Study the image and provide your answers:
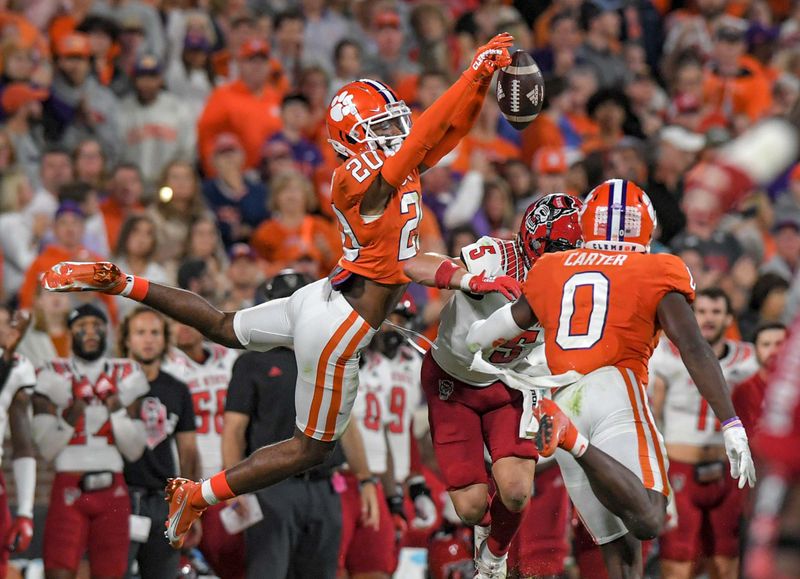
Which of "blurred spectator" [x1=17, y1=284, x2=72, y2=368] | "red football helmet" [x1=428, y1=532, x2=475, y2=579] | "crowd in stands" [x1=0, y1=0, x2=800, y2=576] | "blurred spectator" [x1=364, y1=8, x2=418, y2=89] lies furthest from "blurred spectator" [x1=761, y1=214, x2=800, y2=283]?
"blurred spectator" [x1=17, y1=284, x2=72, y2=368]

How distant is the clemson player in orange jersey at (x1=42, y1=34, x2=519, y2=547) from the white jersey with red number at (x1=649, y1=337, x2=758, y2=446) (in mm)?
3078

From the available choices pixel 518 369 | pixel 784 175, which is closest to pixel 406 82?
pixel 784 175

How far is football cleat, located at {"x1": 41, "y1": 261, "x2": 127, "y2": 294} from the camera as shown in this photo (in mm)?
7750

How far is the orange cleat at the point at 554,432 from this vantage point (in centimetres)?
627

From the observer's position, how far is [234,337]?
25.4ft

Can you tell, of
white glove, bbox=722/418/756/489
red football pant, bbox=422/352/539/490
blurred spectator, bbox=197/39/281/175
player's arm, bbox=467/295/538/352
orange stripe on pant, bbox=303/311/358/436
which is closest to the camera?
white glove, bbox=722/418/756/489

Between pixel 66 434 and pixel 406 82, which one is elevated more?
pixel 406 82

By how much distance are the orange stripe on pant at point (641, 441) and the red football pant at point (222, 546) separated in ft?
10.3

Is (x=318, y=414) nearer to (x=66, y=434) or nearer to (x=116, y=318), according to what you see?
(x=66, y=434)

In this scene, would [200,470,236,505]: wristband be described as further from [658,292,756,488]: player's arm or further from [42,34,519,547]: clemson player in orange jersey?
[658,292,756,488]: player's arm

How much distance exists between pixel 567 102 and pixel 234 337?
7897 millimetres

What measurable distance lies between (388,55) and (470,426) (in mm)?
7152

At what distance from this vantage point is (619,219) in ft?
22.6

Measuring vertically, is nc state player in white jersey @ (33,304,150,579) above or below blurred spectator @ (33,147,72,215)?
below
